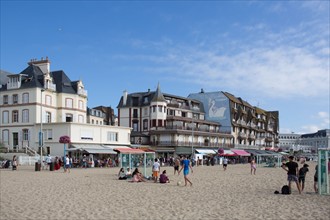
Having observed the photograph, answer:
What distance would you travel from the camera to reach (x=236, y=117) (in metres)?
82.4

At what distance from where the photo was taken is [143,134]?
221 ft

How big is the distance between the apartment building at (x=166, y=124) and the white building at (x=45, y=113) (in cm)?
983

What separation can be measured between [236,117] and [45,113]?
41.6 m

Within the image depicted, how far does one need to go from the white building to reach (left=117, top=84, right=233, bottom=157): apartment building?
32.2ft

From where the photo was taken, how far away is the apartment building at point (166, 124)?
64.9 m

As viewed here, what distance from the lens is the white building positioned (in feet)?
163

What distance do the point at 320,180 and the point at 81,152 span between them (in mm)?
36116

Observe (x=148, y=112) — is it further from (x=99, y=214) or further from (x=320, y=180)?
(x=99, y=214)

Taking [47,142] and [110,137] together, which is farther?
[110,137]

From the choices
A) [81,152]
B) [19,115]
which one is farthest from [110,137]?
[19,115]

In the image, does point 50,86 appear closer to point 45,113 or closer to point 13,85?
point 45,113

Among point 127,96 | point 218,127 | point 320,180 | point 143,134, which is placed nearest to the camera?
point 320,180

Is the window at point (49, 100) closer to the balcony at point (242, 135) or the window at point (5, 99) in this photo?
the window at point (5, 99)

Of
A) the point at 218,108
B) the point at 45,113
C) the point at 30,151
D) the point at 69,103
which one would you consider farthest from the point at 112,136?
the point at 218,108
